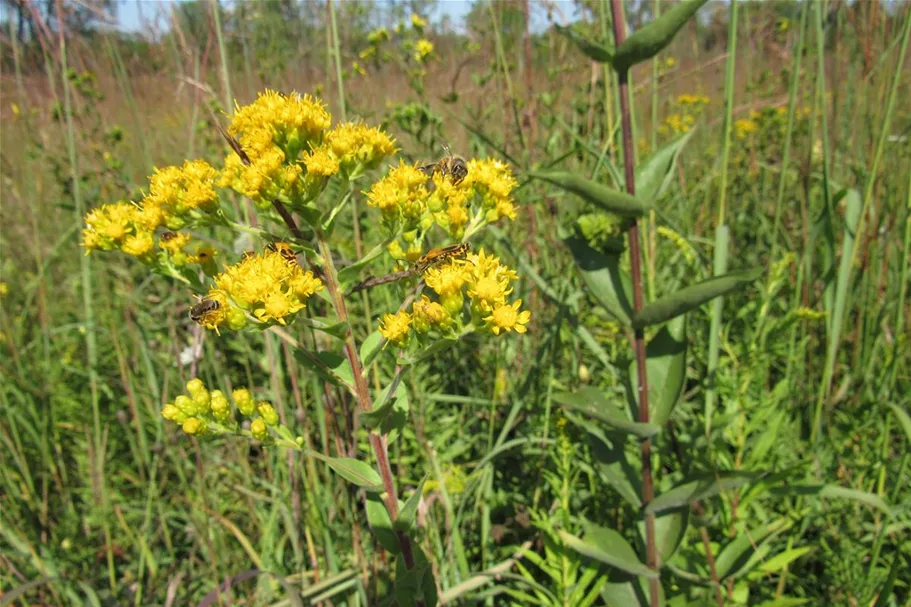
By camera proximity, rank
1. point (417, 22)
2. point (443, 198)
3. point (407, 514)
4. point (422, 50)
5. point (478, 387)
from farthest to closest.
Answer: point (417, 22), point (422, 50), point (478, 387), point (443, 198), point (407, 514)

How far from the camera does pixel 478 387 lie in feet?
7.34

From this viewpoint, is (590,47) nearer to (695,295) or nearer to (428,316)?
(695,295)

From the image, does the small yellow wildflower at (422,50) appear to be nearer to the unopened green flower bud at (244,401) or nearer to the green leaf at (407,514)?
the unopened green flower bud at (244,401)

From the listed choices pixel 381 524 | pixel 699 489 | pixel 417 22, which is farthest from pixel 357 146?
pixel 417 22

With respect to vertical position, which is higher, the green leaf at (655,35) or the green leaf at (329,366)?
the green leaf at (655,35)

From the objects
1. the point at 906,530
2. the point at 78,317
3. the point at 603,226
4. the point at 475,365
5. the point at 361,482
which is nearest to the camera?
the point at 361,482

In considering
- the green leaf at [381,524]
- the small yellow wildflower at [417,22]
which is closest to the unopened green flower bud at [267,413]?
the green leaf at [381,524]

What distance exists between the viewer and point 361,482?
1.01 meters

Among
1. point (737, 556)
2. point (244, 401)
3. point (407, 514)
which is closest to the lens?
point (407, 514)

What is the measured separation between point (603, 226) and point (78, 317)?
101 inches

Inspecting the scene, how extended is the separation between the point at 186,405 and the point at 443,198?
599mm

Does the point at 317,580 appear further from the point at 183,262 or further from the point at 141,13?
the point at 141,13

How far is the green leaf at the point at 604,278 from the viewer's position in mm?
1414

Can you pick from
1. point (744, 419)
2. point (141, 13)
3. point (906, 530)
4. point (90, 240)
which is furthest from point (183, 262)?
point (906, 530)
